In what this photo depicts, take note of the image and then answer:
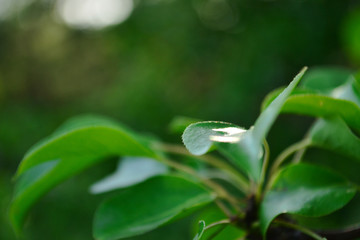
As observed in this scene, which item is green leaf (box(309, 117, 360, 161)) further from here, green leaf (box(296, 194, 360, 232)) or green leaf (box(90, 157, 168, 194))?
green leaf (box(296, 194, 360, 232))

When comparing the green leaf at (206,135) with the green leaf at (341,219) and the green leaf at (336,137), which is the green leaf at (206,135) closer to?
the green leaf at (336,137)

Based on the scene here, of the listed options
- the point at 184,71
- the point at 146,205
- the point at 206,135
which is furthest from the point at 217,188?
the point at 184,71

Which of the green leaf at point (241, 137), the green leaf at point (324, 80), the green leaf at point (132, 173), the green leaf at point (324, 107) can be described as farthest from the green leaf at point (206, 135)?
the green leaf at point (324, 80)

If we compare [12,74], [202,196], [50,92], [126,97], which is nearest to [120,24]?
[126,97]

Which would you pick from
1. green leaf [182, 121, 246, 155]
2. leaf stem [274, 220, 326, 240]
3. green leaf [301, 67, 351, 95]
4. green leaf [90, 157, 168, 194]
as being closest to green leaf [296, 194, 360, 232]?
green leaf [301, 67, 351, 95]

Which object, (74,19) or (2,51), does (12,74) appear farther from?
(74,19)

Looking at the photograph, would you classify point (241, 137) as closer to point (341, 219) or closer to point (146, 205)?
point (146, 205)
